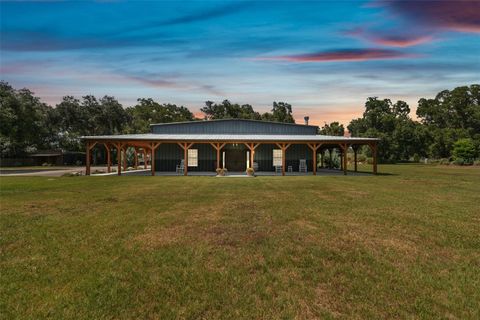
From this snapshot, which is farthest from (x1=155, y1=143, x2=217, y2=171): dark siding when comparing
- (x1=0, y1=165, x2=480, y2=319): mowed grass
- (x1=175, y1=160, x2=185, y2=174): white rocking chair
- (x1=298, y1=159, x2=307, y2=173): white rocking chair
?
(x1=0, y1=165, x2=480, y2=319): mowed grass

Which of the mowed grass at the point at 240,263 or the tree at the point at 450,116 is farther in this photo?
the tree at the point at 450,116

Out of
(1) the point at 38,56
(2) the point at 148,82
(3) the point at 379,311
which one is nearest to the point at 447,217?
(3) the point at 379,311

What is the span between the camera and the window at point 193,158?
24.5 meters

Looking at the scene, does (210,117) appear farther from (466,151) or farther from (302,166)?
(466,151)

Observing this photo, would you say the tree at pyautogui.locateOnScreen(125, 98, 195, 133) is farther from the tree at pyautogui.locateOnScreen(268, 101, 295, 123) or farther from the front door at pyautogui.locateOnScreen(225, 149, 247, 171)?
the front door at pyautogui.locateOnScreen(225, 149, 247, 171)

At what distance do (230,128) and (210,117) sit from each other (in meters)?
40.2

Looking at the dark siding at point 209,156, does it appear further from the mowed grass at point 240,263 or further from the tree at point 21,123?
the tree at point 21,123

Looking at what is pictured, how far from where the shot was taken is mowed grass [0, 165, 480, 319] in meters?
3.17

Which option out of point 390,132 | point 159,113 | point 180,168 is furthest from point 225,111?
point 180,168

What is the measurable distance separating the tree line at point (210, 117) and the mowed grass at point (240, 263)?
33244 millimetres

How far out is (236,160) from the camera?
82.7ft

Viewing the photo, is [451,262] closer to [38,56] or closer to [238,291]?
[238,291]

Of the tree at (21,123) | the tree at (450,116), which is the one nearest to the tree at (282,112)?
the tree at (450,116)

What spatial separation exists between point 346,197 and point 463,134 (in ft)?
179
